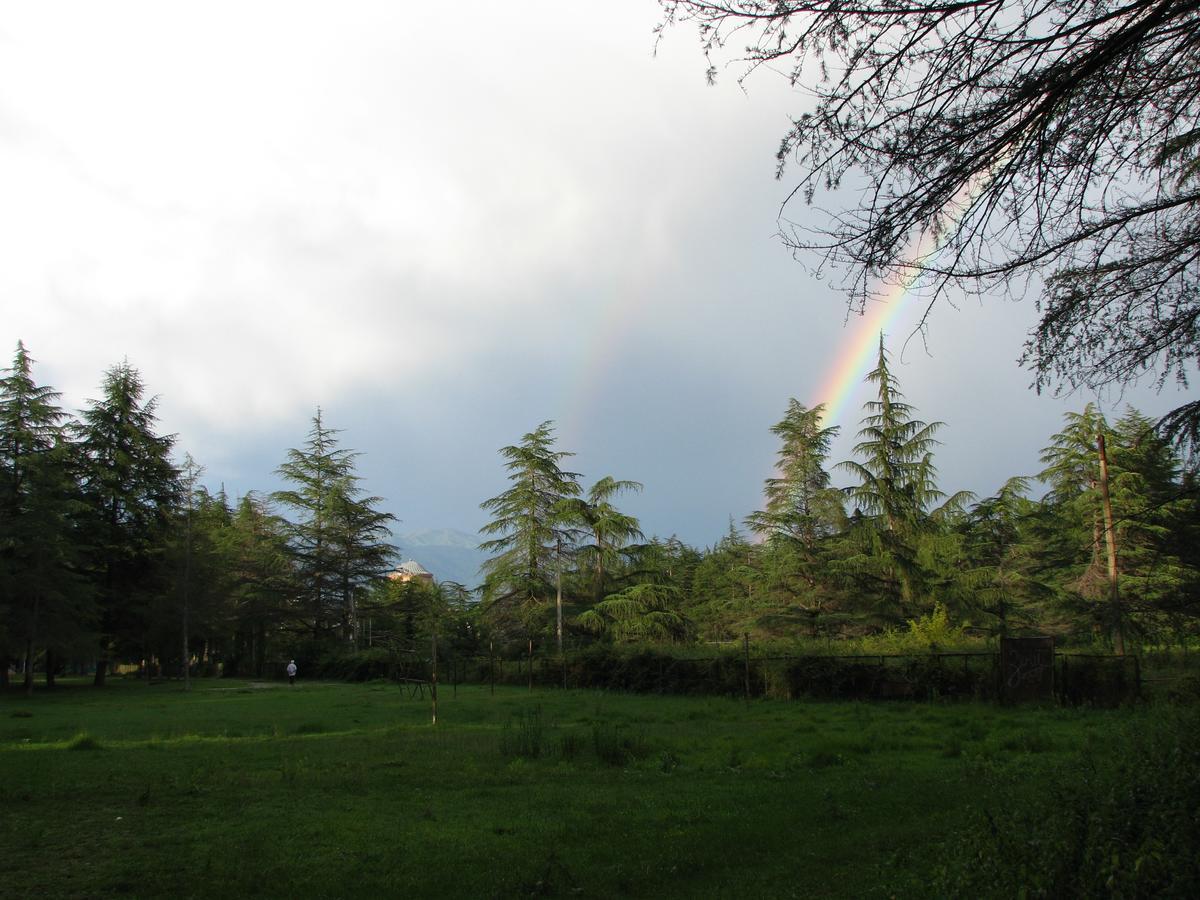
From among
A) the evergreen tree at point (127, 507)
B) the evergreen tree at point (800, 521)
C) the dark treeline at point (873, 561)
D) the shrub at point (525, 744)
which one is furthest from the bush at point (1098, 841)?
the evergreen tree at point (127, 507)

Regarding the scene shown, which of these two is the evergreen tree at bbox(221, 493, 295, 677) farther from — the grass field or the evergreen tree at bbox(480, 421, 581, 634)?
the grass field

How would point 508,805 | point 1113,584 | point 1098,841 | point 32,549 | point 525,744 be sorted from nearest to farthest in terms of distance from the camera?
1. point 1098,841
2. point 508,805
3. point 525,744
4. point 1113,584
5. point 32,549

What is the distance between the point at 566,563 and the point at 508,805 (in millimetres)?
33067

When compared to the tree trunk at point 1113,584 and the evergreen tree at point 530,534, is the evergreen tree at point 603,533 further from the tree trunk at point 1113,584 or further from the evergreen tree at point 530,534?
the tree trunk at point 1113,584

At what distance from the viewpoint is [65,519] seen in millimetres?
32750

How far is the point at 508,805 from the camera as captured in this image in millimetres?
8117

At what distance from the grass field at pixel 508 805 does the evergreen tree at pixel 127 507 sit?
25616 millimetres

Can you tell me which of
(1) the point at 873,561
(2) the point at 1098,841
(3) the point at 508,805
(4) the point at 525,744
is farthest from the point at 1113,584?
(2) the point at 1098,841

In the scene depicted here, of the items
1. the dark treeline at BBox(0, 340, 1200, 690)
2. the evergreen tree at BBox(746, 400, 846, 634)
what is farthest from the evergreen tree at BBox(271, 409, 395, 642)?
the evergreen tree at BBox(746, 400, 846, 634)

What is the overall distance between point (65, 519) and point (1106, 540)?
137 ft

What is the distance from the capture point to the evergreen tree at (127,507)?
38.7m

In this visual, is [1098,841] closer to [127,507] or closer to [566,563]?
[566,563]

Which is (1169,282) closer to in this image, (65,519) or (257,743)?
(257,743)

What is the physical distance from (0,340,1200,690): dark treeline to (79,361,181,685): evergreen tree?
0.36ft
